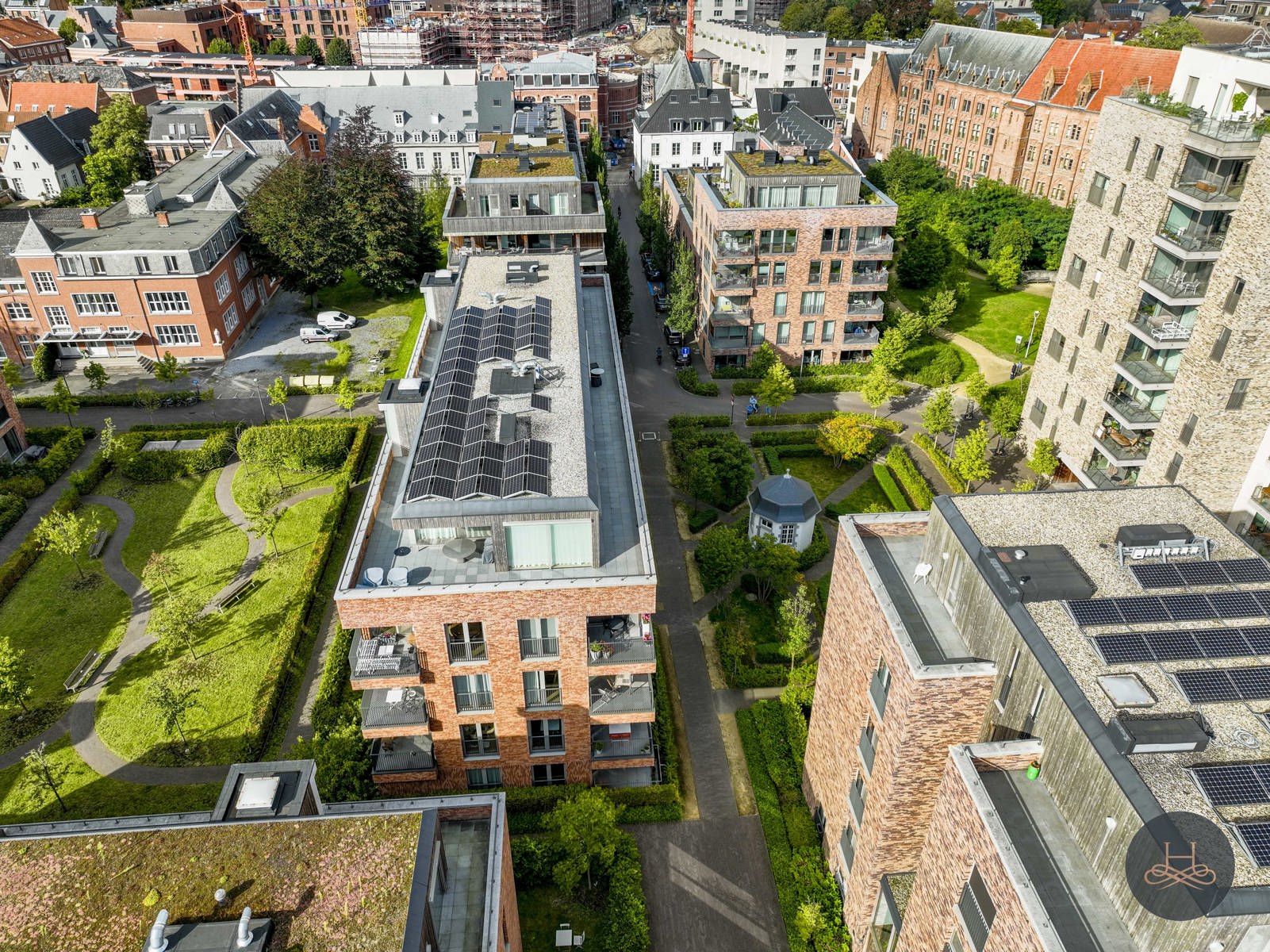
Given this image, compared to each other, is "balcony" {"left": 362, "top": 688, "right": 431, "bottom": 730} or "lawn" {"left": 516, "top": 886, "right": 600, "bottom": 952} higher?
"balcony" {"left": 362, "top": 688, "right": 431, "bottom": 730}

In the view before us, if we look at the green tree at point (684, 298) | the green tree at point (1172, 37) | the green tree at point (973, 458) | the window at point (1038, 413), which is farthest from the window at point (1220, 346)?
the green tree at point (1172, 37)

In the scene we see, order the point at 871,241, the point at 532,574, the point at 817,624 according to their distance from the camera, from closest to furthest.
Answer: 1. the point at 532,574
2. the point at 817,624
3. the point at 871,241

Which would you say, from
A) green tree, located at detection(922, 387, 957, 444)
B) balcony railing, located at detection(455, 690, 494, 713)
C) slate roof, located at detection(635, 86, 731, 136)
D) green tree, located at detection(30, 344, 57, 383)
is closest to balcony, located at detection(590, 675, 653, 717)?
balcony railing, located at detection(455, 690, 494, 713)

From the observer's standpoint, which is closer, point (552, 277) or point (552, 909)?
point (552, 909)

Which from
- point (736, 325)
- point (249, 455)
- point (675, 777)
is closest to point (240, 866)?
point (675, 777)

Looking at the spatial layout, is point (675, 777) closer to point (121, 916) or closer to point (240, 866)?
point (240, 866)

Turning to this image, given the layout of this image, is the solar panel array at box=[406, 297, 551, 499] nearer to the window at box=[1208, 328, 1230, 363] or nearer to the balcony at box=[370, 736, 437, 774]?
the balcony at box=[370, 736, 437, 774]

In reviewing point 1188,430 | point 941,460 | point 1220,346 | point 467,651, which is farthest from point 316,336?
point 1220,346

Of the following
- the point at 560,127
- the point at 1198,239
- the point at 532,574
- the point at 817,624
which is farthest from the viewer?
the point at 560,127
